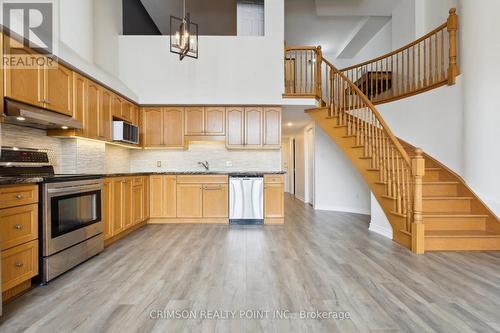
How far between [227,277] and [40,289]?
1.64 meters

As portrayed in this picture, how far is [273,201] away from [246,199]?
19.9 inches

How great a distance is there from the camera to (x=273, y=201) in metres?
4.62

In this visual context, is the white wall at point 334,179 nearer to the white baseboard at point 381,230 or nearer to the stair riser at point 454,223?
the white baseboard at point 381,230

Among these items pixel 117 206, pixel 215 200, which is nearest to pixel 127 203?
pixel 117 206

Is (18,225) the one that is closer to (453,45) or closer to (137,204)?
(137,204)

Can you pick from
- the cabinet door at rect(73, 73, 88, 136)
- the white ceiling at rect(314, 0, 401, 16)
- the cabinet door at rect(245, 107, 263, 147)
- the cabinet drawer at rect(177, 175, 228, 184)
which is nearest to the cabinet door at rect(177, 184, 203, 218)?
the cabinet drawer at rect(177, 175, 228, 184)

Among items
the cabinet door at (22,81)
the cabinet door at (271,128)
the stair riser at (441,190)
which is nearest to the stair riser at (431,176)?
the stair riser at (441,190)

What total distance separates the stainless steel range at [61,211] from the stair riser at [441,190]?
465cm

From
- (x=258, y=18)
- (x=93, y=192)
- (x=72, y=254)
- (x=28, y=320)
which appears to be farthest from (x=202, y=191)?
(x=258, y=18)

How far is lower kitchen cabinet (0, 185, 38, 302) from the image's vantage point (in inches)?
75.4

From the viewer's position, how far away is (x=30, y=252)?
2.16 metres

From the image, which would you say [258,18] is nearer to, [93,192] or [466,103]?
[466,103]

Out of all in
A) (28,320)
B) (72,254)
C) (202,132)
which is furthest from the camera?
(202,132)

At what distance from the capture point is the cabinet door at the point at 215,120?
4.99m
